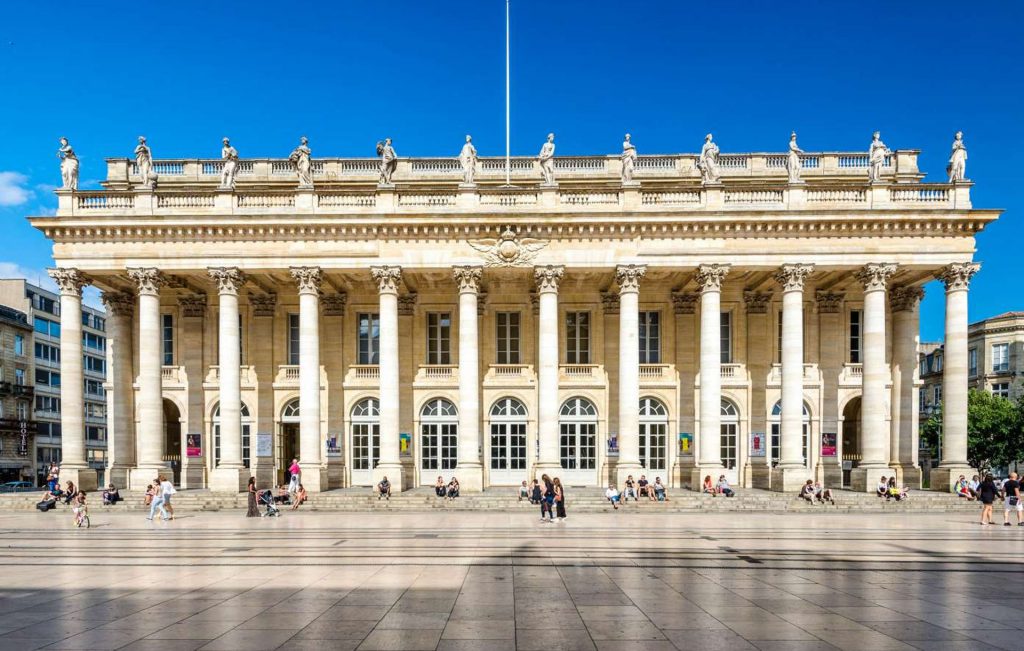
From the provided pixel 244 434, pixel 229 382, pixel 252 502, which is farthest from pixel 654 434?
pixel 244 434

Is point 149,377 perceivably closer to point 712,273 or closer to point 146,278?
point 146,278

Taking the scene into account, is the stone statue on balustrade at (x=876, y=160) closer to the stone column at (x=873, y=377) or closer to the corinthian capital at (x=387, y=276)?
the stone column at (x=873, y=377)

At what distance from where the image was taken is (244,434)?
117 ft

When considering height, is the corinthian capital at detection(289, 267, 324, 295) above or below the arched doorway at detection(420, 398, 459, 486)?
above

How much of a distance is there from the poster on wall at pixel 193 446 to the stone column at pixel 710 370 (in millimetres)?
24279

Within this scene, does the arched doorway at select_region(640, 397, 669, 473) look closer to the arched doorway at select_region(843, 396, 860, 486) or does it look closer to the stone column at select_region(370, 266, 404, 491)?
the arched doorway at select_region(843, 396, 860, 486)

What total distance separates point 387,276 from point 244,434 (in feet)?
40.2

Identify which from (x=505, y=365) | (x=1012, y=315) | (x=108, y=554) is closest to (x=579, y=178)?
(x=505, y=365)

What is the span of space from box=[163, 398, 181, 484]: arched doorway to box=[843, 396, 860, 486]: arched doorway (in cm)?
3401

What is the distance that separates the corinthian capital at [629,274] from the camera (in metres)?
30.9

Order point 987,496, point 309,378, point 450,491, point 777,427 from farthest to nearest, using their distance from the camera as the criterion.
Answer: point 777,427, point 309,378, point 450,491, point 987,496

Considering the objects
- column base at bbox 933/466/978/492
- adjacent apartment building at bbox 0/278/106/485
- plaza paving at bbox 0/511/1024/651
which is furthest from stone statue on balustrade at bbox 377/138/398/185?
adjacent apartment building at bbox 0/278/106/485

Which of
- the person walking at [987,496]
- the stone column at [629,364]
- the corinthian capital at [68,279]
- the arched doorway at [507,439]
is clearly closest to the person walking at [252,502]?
the arched doorway at [507,439]

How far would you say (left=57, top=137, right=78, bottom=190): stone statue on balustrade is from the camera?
31172 millimetres
